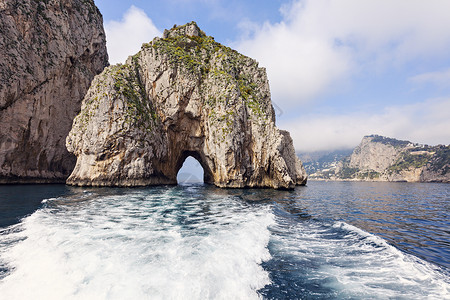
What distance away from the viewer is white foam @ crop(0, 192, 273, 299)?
15.8 feet

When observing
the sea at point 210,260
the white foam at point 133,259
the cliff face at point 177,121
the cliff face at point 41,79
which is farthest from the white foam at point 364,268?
the cliff face at point 41,79

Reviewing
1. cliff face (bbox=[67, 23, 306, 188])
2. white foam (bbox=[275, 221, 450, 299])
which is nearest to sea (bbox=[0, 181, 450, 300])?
white foam (bbox=[275, 221, 450, 299])

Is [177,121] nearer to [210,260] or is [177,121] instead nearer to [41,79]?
[41,79]

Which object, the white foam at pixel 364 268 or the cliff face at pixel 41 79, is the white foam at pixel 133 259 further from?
the cliff face at pixel 41 79

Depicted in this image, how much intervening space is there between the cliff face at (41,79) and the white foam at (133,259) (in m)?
34.8

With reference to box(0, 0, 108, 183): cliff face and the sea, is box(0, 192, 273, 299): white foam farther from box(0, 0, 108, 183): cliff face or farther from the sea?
box(0, 0, 108, 183): cliff face

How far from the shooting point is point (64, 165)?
4212 centimetres

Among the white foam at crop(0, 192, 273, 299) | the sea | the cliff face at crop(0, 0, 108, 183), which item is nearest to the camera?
the white foam at crop(0, 192, 273, 299)

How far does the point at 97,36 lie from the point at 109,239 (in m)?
55.4

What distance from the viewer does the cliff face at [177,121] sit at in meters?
32.6

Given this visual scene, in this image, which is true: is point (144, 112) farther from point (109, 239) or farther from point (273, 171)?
point (109, 239)

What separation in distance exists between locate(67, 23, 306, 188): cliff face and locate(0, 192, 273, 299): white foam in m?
22.8

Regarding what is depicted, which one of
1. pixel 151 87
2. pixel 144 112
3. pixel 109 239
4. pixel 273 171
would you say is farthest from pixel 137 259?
pixel 151 87

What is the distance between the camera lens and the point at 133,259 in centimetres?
645
